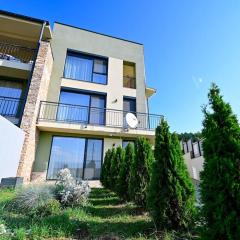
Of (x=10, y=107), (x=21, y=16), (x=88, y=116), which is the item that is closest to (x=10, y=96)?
(x=10, y=107)

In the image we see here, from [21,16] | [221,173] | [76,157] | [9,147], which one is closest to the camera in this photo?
[221,173]

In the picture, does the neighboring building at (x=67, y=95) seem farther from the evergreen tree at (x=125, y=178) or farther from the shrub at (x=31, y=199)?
the evergreen tree at (x=125, y=178)

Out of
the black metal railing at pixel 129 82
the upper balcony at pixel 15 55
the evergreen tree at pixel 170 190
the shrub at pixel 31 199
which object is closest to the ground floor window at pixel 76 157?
the upper balcony at pixel 15 55

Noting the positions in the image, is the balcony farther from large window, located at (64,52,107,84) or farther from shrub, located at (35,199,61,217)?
shrub, located at (35,199,61,217)

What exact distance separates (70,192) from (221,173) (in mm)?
4455

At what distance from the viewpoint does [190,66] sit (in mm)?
10344

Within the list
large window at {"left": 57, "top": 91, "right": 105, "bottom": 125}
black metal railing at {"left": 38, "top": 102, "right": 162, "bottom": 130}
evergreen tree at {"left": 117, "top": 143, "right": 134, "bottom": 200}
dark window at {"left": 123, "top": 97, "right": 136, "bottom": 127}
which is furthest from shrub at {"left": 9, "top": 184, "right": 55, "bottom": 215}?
dark window at {"left": 123, "top": 97, "right": 136, "bottom": 127}

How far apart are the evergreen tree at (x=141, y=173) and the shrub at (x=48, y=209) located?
2086mm

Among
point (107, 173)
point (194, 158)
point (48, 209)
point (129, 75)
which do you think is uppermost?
point (129, 75)

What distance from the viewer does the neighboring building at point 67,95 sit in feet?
35.1

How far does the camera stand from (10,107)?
1111cm

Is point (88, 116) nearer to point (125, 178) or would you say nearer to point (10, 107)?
point (10, 107)

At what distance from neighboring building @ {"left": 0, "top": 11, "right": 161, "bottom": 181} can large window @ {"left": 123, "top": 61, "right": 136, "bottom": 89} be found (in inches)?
3.2

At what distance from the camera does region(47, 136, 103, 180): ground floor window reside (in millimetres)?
11310
